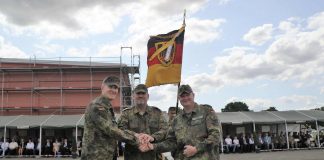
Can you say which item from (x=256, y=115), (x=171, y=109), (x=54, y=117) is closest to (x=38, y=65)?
(x=54, y=117)

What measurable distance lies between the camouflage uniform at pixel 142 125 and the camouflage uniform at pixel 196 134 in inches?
6.7

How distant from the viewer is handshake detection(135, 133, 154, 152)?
16.0 ft

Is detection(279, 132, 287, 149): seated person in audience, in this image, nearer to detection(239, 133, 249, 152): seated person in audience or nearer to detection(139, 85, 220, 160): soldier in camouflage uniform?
detection(239, 133, 249, 152): seated person in audience

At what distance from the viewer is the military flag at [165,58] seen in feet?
33.0

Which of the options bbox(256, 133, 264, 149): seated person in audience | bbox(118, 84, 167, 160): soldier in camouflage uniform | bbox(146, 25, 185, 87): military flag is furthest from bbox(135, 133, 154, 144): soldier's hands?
bbox(256, 133, 264, 149): seated person in audience

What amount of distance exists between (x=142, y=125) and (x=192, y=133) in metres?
0.71

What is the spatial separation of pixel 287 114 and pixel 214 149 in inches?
1014

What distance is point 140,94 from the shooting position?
533cm

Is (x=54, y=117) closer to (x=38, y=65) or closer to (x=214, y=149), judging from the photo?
(x=38, y=65)

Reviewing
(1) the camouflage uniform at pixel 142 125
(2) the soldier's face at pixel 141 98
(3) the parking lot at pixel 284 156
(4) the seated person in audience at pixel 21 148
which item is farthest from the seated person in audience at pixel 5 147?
(2) the soldier's face at pixel 141 98

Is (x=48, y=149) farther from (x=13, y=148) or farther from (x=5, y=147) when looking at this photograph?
(x=5, y=147)

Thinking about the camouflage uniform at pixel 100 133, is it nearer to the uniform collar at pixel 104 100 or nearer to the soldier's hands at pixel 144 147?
the uniform collar at pixel 104 100

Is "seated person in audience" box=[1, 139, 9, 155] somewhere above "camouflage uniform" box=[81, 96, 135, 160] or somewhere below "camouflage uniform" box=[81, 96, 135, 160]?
below

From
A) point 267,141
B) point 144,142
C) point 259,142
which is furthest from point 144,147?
point 267,141
